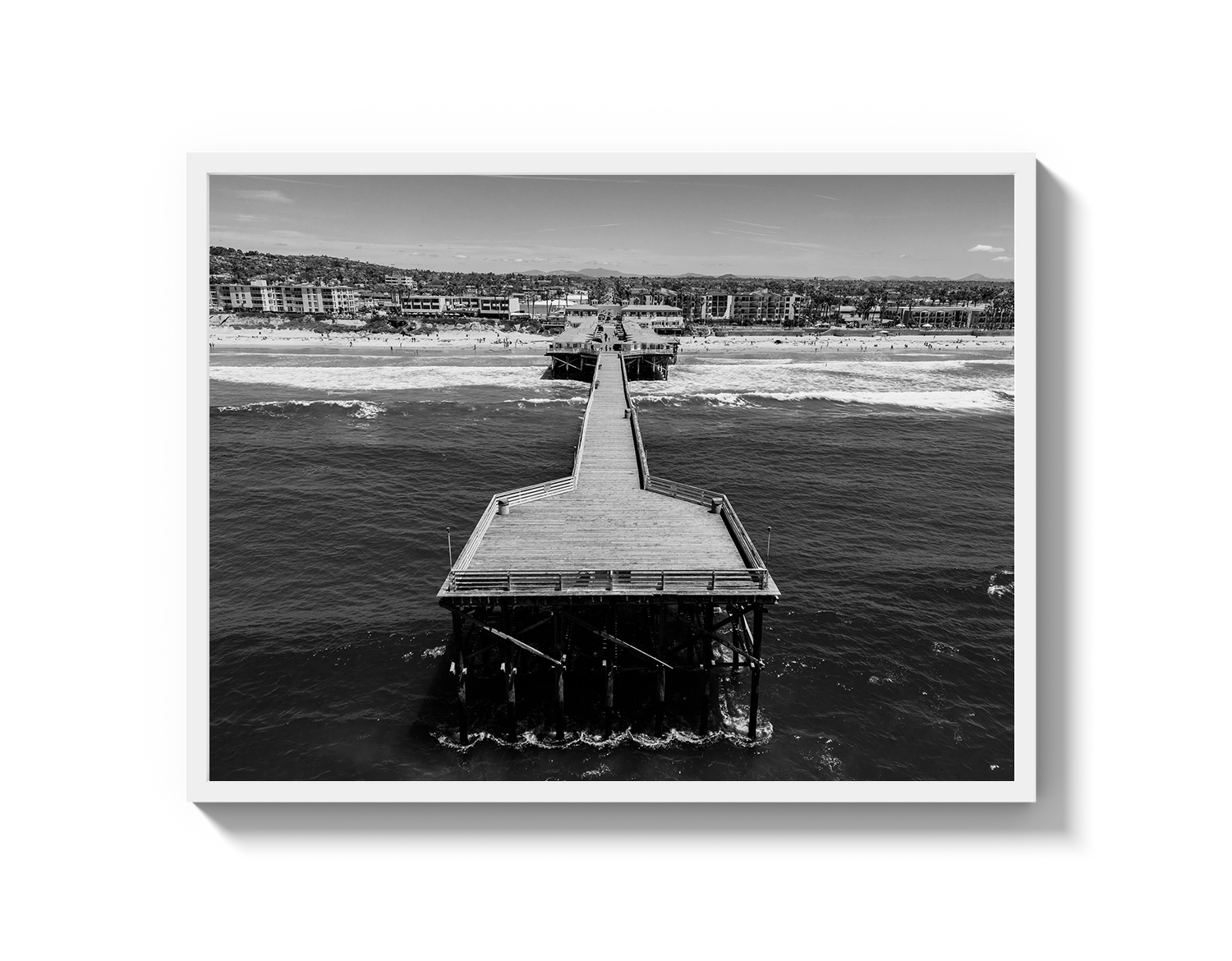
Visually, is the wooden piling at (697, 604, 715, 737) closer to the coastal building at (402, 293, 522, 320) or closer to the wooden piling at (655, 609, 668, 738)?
the wooden piling at (655, 609, 668, 738)

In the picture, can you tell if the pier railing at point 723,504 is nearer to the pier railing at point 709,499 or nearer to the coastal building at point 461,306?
the pier railing at point 709,499

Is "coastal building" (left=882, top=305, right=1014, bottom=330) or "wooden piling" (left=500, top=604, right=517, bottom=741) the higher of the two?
"coastal building" (left=882, top=305, right=1014, bottom=330)

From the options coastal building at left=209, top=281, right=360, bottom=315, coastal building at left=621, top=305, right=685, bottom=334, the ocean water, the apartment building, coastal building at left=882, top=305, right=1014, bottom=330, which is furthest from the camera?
the apartment building

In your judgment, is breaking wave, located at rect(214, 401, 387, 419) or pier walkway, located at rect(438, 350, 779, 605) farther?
breaking wave, located at rect(214, 401, 387, 419)

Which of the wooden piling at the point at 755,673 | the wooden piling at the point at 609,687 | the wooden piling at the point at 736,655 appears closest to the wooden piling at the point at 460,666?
the wooden piling at the point at 609,687

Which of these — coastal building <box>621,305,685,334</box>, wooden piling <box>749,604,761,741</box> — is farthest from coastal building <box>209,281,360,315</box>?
wooden piling <box>749,604,761,741</box>

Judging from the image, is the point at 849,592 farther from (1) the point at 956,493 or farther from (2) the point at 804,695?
(1) the point at 956,493
